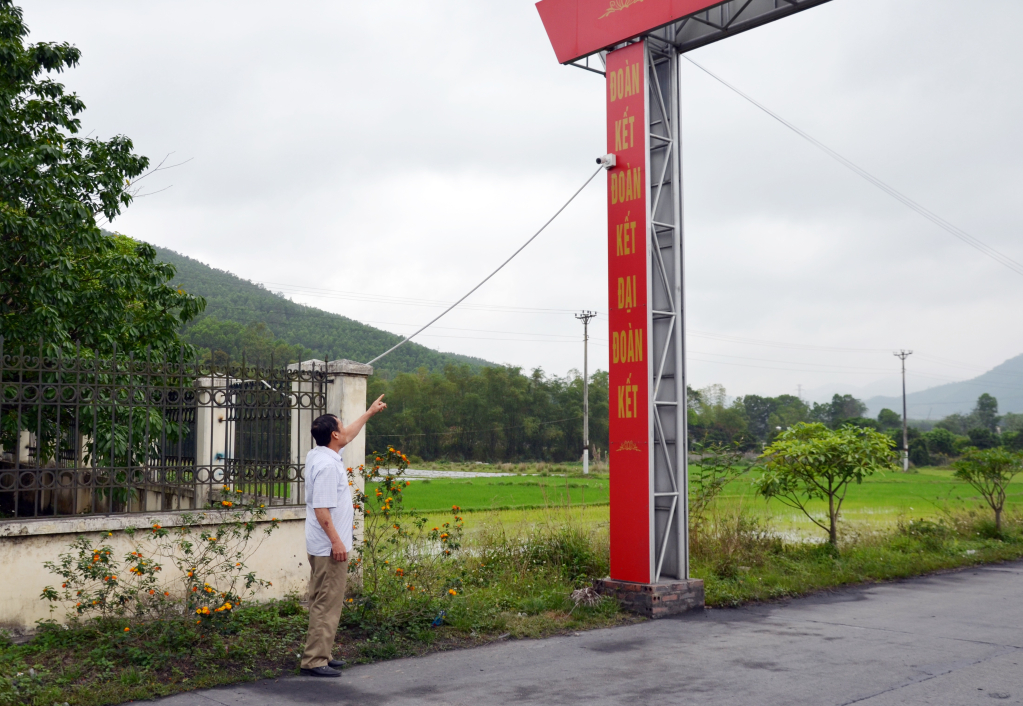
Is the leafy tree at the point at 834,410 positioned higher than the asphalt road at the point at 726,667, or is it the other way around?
the leafy tree at the point at 834,410

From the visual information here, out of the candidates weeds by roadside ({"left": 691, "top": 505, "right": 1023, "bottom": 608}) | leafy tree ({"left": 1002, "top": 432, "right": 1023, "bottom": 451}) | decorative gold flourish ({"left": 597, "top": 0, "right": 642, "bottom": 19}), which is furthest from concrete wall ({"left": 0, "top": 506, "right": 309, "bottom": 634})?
leafy tree ({"left": 1002, "top": 432, "right": 1023, "bottom": 451})

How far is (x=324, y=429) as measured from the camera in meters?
5.93

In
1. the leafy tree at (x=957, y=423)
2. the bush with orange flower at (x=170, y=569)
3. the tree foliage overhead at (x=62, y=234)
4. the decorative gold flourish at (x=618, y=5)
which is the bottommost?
the bush with orange flower at (x=170, y=569)

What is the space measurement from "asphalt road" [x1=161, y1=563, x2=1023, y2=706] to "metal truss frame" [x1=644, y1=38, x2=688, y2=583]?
0.86 m

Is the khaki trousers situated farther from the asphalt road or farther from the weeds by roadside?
the weeds by roadside

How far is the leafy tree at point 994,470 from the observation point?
48.5 feet

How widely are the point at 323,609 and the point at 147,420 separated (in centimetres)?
251

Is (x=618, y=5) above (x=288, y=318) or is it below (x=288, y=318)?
below

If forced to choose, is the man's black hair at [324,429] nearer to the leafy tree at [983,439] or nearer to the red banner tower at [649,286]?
the red banner tower at [649,286]

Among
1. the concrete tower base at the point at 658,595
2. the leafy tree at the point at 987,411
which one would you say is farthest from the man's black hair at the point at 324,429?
the leafy tree at the point at 987,411

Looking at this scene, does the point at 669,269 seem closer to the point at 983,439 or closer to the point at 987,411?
the point at 983,439

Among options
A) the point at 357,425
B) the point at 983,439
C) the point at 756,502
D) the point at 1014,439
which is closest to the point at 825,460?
the point at 756,502

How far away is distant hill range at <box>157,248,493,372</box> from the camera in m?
61.6

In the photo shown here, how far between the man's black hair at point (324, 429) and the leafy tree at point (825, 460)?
8.08m
